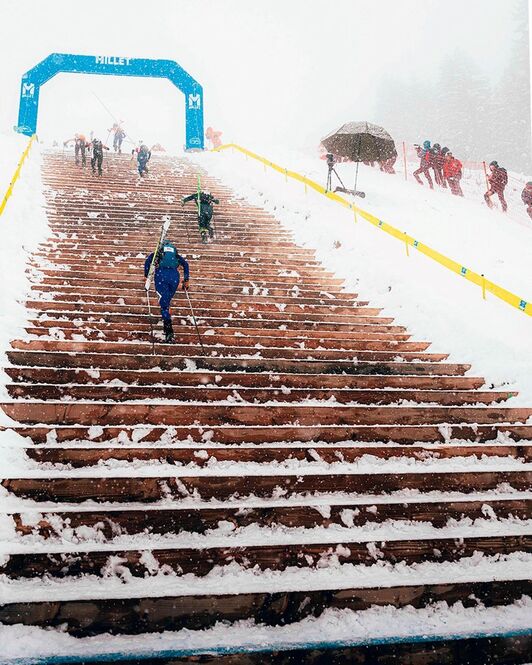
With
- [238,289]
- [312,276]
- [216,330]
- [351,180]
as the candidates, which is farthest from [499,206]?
[216,330]

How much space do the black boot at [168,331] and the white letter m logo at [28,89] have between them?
833 inches

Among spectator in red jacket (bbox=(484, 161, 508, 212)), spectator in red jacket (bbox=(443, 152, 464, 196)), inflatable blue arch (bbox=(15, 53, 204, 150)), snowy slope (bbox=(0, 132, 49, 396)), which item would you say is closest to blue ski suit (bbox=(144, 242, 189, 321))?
snowy slope (bbox=(0, 132, 49, 396))

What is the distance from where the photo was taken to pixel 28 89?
21547 millimetres

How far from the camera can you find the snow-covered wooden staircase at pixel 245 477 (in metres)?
2.93

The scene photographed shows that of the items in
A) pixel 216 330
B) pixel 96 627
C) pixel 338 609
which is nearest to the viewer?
pixel 96 627

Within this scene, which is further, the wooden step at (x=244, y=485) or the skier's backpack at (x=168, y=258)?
the skier's backpack at (x=168, y=258)

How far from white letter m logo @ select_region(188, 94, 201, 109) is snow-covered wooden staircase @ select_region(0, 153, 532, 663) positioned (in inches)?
772

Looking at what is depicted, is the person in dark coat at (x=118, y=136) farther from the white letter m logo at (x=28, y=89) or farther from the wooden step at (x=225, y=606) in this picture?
the wooden step at (x=225, y=606)

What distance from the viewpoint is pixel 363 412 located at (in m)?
4.61

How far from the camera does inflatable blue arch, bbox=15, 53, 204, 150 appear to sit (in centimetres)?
2155

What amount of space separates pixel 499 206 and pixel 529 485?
13.9 meters

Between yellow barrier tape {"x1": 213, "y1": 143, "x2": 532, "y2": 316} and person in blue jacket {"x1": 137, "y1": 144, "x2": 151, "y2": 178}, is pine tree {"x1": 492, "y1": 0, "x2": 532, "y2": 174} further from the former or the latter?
yellow barrier tape {"x1": 213, "y1": 143, "x2": 532, "y2": 316}

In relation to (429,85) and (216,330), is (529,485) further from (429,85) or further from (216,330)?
(429,85)

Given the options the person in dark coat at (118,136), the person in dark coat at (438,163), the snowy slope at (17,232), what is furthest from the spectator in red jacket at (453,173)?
the person in dark coat at (118,136)
